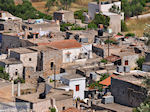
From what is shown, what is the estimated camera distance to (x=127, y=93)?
103 feet

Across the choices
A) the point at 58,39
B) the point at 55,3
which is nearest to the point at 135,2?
the point at 55,3

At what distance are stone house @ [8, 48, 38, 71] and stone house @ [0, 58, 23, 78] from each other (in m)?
0.68

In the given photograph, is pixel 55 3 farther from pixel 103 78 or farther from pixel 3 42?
pixel 103 78

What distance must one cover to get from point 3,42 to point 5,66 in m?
8.57

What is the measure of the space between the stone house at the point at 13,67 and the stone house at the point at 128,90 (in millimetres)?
11584

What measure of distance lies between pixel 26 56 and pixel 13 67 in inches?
64.0

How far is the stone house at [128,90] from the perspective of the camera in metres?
30.5

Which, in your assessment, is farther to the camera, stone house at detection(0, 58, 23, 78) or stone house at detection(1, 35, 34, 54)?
stone house at detection(1, 35, 34, 54)

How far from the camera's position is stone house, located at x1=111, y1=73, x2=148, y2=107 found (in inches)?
1200

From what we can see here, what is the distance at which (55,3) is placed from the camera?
8538 centimetres

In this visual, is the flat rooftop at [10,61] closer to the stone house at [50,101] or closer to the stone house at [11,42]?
the stone house at [11,42]

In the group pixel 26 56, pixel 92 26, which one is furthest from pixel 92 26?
pixel 26 56

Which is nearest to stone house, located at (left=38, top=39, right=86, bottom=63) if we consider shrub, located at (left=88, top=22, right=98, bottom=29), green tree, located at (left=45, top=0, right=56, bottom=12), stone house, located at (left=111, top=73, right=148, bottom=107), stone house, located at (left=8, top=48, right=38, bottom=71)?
stone house, located at (left=8, top=48, right=38, bottom=71)

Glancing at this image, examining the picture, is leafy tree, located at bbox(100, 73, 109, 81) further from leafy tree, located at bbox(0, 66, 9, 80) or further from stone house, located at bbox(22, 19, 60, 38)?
stone house, located at bbox(22, 19, 60, 38)
